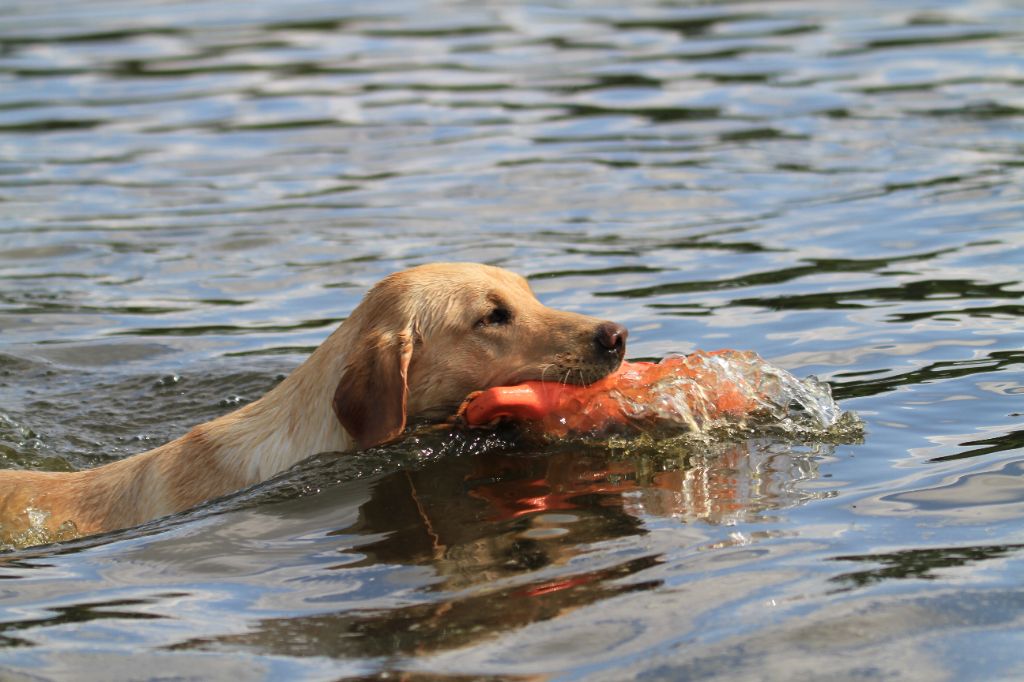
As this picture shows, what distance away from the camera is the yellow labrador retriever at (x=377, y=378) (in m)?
6.76

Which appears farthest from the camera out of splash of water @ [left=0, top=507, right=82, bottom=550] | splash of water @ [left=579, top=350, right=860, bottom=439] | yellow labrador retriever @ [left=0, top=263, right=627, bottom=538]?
splash of water @ [left=579, top=350, right=860, bottom=439]

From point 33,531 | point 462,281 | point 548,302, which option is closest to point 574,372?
point 462,281

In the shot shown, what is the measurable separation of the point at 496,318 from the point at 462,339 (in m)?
0.19

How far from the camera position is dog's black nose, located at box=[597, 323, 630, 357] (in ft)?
22.3

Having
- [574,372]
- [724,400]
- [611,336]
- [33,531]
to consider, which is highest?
[611,336]

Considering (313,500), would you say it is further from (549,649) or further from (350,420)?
(549,649)

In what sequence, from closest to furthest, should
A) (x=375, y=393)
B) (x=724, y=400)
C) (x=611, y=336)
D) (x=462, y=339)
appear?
(x=375, y=393) < (x=611, y=336) < (x=462, y=339) < (x=724, y=400)

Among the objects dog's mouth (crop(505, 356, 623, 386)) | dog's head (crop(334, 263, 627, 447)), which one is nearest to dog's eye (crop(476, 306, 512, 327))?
dog's head (crop(334, 263, 627, 447))

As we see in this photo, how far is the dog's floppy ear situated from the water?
13.9 inches

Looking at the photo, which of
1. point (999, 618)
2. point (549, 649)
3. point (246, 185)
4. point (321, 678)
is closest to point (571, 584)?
point (549, 649)

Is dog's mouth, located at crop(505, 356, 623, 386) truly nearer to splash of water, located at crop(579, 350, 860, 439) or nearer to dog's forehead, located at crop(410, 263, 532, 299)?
splash of water, located at crop(579, 350, 860, 439)

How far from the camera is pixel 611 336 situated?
6.80 m

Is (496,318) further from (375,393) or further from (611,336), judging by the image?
(375,393)

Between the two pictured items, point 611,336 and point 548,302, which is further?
point 548,302
